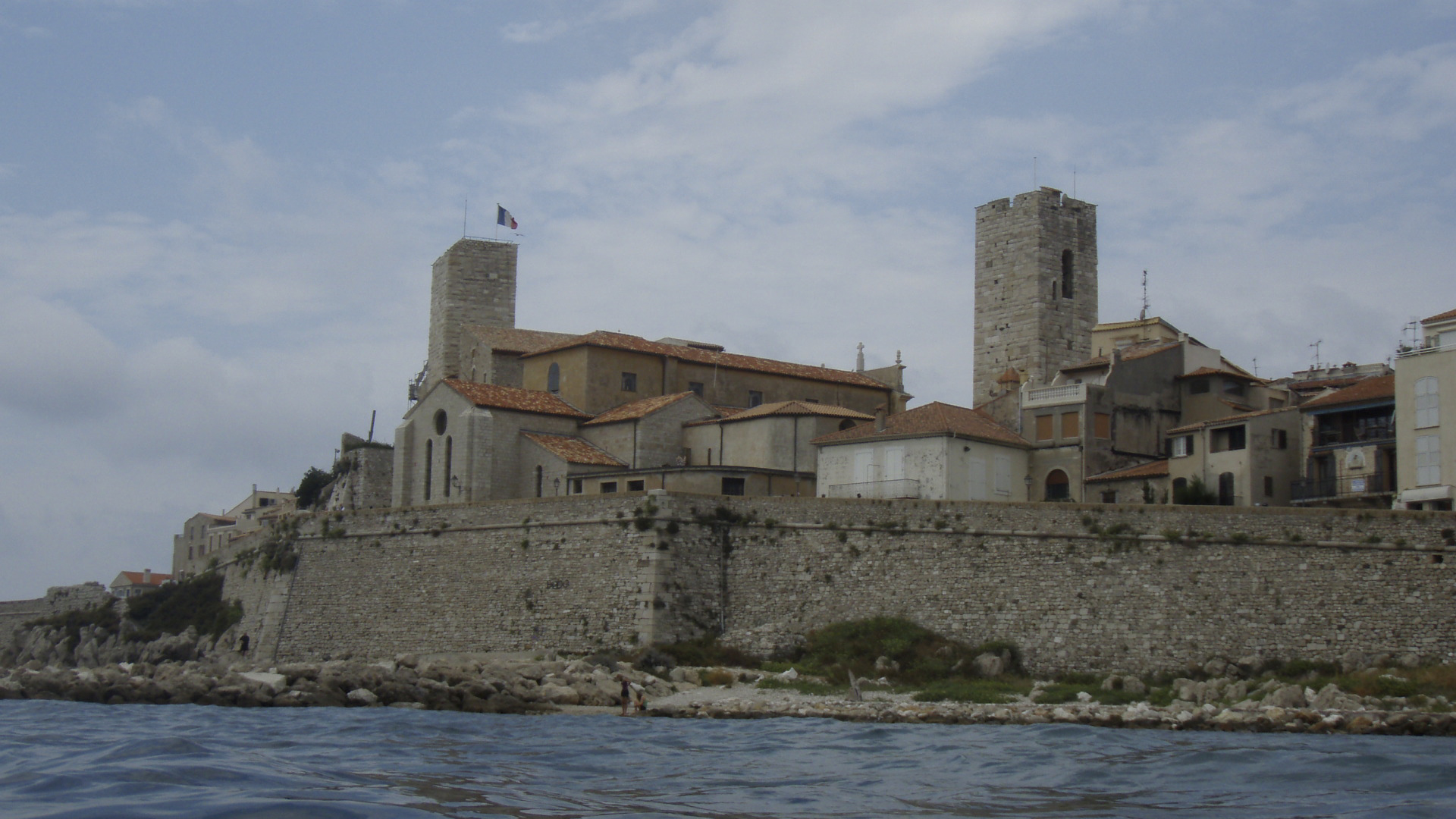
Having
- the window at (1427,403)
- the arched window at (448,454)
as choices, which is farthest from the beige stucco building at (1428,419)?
the arched window at (448,454)

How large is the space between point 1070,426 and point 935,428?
5012 millimetres

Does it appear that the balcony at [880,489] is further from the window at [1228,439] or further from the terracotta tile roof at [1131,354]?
the terracotta tile roof at [1131,354]

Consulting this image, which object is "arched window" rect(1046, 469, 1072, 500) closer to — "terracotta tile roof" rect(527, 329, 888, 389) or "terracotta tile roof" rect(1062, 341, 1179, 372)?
"terracotta tile roof" rect(1062, 341, 1179, 372)

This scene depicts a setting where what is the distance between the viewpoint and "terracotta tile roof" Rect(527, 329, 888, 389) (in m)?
48.1

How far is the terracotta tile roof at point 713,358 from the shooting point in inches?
1895

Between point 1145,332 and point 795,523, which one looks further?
point 1145,332

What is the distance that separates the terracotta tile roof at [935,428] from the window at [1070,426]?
107 cm

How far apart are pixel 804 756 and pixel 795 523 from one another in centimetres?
1326

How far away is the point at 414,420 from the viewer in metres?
46.3

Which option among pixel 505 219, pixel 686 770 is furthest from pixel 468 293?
pixel 686 770

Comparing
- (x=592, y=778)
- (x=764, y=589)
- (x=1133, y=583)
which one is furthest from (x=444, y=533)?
(x=592, y=778)

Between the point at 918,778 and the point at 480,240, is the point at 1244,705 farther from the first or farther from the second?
the point at 480,240

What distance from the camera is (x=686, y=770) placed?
74.6ft

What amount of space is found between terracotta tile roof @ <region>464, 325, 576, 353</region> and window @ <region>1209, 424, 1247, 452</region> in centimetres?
2115
